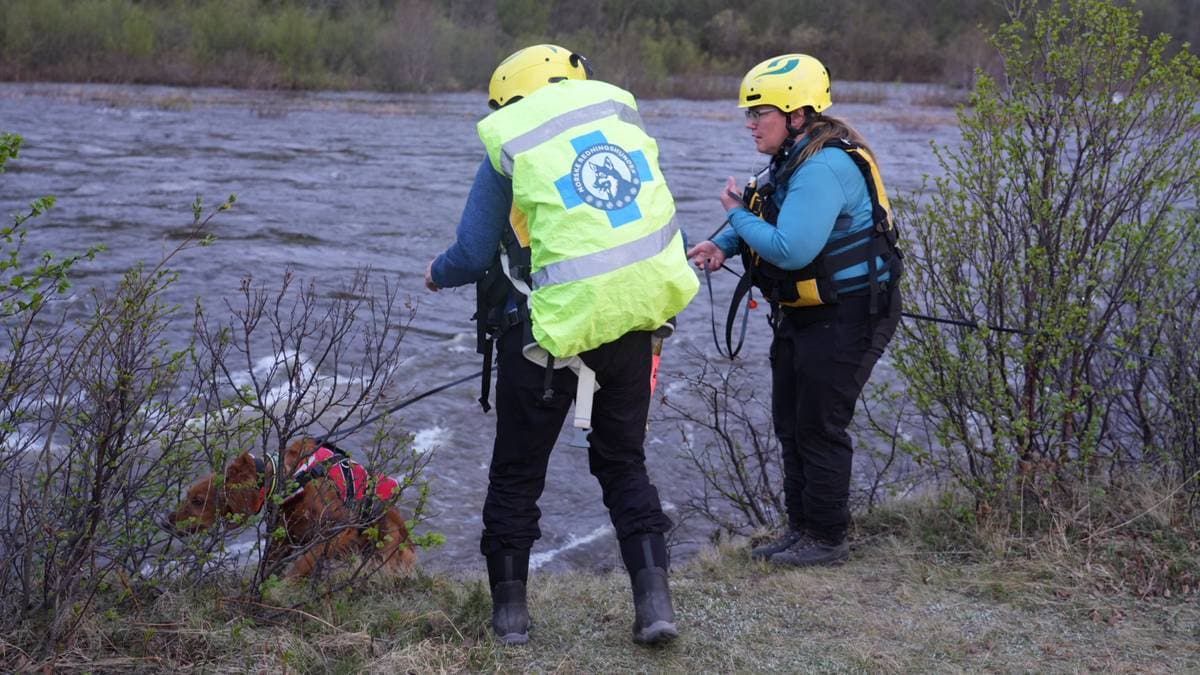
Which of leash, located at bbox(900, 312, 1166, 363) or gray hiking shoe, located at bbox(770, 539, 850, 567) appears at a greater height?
leash, located at bbox(900, 312, 1166, 363)

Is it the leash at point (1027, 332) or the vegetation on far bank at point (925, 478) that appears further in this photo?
the leash at point (1027, 332)

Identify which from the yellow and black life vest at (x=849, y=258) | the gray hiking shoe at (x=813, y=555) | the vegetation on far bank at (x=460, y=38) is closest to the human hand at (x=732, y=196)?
the yellow and black life vest at (x=849, y=258)

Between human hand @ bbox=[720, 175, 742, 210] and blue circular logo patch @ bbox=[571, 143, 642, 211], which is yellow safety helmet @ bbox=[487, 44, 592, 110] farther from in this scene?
human hand @ bbox=[720, 175, 742, 210]

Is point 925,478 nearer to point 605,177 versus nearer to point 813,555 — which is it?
point 813,555

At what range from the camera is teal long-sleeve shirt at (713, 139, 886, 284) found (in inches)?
175

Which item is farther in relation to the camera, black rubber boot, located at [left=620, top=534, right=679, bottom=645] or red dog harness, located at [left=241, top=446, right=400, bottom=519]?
red dog harness, located at [left=241, top=446, right=400, bottom=519]

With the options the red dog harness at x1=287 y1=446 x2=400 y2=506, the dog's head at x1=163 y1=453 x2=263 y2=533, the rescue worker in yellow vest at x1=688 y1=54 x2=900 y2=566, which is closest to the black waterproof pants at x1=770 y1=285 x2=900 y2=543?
the rescue worker in yellow vest at x1=688 y1=54 x2=900 y2=566

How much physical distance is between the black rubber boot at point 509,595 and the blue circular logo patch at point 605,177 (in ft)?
4.20

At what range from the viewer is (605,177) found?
3.76 m

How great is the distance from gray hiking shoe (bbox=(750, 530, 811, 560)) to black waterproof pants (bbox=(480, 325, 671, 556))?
1.26m

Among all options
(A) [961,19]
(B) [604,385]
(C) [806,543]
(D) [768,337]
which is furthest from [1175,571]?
(A) [961,19]

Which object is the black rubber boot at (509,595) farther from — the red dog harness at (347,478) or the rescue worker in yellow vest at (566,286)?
the red dog harness at (347,478)

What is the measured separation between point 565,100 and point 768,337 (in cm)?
862

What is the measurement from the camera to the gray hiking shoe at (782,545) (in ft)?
17.2
